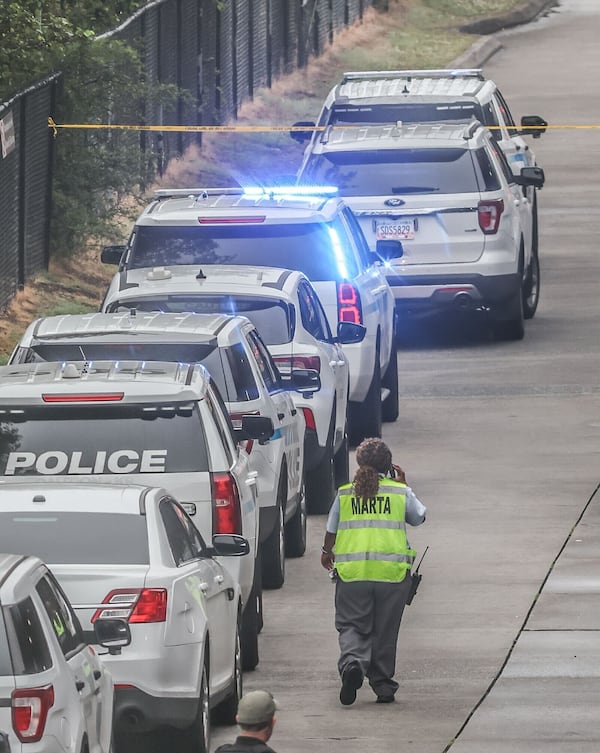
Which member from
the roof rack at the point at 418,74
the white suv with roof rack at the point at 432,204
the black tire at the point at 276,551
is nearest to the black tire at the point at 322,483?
the black tire at the point at 276,551

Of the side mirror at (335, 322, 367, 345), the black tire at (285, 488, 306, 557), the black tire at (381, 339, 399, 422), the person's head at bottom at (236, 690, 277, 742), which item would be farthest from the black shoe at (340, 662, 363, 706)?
the black tire at (381, 339, 399, 422)

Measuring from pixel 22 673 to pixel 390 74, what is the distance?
22756 millimetres

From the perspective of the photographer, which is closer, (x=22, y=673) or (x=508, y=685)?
(x=22, y=673)

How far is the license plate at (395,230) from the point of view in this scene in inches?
896

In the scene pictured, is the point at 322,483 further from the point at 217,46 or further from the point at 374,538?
the point at 217,46

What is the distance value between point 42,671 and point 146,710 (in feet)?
6.91

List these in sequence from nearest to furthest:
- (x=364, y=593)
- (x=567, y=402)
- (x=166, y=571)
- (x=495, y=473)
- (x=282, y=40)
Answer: (x=166, y=571), (x=364, y=593), (x=495, y=473), (x=567, y=402), (x=282, y=40)

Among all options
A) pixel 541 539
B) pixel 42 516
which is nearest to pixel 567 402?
pixel 541 539

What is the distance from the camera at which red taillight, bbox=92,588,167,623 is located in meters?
9.70

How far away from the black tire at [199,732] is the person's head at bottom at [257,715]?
101 inches

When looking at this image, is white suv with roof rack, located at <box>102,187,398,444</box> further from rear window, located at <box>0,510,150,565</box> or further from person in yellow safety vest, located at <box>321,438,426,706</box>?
Result: rear window, located at <box>0,510,150,565</box>

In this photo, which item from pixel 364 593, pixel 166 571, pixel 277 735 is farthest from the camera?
pixel 364 593

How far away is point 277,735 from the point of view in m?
11.2

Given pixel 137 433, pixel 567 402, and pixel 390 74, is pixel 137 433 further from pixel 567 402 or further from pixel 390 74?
pixel 390 74
